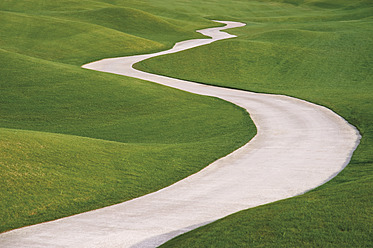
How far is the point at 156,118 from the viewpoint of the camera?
968 inches

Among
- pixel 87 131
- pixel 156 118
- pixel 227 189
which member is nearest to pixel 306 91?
pixel 156 118

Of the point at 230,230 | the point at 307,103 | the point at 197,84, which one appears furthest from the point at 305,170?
the point at 197,84

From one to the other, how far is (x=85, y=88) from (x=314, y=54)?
24.3m

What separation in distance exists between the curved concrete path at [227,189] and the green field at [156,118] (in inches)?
22.2

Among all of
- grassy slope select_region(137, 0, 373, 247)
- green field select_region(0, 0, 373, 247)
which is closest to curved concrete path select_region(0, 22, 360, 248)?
green field select_region(0, 0, 373, 247)

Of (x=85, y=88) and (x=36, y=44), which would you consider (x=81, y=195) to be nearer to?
(x=85, y=88)

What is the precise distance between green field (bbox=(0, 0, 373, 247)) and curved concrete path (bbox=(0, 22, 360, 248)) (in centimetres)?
56

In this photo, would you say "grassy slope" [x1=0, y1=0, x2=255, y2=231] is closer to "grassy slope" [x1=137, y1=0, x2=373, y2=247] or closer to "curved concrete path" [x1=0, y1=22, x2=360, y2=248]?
"curved concrete path" [x1=0, y1=22, x2=360, y2=248]

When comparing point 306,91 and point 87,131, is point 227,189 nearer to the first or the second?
point 87,131

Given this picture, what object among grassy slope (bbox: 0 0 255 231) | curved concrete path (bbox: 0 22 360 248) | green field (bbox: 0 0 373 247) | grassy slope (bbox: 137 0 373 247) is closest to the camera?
grassy slope (bbox: 137 0 373 247)

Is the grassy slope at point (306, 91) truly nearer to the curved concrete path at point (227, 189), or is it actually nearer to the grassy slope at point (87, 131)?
the curved concrete path at point (227, 189)

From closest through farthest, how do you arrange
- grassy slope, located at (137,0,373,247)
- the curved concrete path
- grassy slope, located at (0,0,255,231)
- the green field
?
grassy slope, located at (137,0,373,247) → the green field → the curved concrete path → grassy slope, located at (0,0,255,231)

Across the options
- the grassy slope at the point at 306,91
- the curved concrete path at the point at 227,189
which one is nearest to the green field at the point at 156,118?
the grassy slope at the point at 306,91

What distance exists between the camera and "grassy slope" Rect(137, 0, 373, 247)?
8156mm
